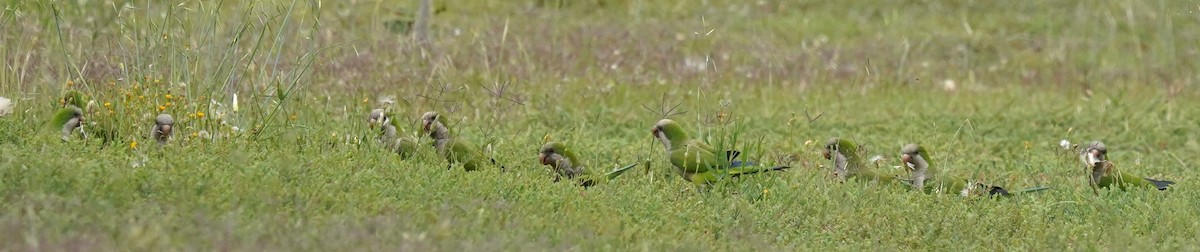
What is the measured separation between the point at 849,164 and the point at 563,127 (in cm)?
228

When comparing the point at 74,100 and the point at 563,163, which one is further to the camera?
the point at 74,100

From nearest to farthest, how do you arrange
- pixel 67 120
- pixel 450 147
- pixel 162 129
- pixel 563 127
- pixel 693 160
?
pixel 162 129, pixel 67 120, pixel 450 147, pixel 693 160, pixel 563 127

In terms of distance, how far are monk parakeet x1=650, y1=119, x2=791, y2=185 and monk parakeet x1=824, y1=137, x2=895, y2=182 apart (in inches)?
17.9

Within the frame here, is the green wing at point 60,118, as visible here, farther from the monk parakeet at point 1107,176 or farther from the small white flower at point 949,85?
the small white flower at point 949,85

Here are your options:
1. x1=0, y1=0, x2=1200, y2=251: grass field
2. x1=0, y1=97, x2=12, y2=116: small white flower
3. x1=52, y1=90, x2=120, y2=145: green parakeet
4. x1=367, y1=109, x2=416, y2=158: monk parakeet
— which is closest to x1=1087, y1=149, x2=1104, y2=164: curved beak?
x1=0, y1=0, x2=1200, y2=251: grass field

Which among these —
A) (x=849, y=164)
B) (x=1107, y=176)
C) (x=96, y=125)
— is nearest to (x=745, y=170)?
(x=849, y=164)

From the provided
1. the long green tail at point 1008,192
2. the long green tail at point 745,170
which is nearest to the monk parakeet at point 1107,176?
the long green tail at point 1008,192

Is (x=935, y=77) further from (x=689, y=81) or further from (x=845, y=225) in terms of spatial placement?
(x=845, y=225)

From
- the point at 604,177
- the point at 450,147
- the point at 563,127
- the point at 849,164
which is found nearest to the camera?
the point at 604,177

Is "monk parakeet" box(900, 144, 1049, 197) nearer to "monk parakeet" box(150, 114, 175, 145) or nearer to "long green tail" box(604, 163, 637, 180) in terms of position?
"long green tail" box(604, 163, 637, 180)

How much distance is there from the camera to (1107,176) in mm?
7219

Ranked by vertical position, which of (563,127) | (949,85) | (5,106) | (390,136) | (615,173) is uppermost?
(5,106)

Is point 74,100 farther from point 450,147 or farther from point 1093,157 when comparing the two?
point 1093,157

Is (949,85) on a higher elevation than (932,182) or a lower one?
lower
